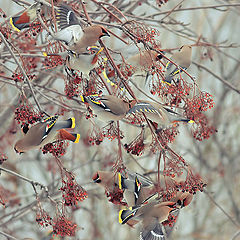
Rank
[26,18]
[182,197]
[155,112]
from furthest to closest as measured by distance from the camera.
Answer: [26,18]
[182,197]
[155,112]

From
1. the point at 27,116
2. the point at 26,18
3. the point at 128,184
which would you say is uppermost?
the point at 26,18

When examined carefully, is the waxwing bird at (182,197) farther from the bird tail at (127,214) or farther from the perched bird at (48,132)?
the perched bird at (48,132)

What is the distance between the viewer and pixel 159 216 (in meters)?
1.46

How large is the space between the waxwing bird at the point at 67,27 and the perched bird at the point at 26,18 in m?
0.10

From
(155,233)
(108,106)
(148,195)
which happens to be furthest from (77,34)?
(155,233)

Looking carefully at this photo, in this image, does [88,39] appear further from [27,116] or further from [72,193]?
[72,193]

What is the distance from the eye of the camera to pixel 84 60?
1471 mm

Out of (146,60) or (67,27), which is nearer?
(67,27)

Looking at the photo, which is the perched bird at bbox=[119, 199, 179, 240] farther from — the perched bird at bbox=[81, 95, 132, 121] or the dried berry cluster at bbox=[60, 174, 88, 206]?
the perched bird at bbox=[81, 95, 132, 121]

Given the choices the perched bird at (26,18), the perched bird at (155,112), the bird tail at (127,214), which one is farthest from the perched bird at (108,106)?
the perched bird at (26,18)

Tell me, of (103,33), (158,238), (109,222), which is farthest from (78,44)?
(109,222)

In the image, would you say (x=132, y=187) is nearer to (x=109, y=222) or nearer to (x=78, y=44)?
(x=78, y=44)

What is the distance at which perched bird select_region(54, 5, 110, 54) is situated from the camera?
1.42 metres

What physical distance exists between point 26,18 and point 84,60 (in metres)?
0.35
